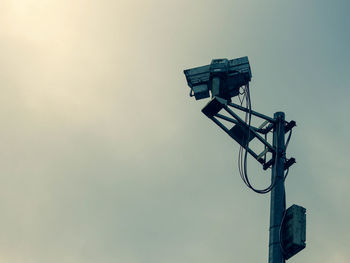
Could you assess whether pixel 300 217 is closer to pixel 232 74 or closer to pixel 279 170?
pixel 279 170

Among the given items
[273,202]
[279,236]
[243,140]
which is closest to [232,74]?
[243,140]

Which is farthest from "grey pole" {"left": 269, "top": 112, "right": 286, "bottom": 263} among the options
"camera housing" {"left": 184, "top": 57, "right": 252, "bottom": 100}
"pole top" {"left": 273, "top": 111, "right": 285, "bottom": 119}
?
"camera housing" {"left": 184, "top": 57, "right": 252, "bottom": 100}

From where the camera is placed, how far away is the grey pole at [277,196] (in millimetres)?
10555

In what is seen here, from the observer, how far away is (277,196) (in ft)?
37.3

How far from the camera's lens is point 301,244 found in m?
10.4

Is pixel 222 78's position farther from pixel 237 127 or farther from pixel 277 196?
pixel 277 196

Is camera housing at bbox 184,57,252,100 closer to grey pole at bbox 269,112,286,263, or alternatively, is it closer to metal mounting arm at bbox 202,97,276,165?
metal mounting arm at bbox 202,97,276,165

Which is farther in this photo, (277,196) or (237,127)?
(237,127)

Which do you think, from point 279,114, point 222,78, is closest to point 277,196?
point 279,114

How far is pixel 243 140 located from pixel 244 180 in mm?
1205

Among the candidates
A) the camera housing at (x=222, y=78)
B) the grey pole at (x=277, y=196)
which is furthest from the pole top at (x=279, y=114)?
the camera housing at (x=222, y=78)

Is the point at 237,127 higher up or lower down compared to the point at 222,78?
lower down

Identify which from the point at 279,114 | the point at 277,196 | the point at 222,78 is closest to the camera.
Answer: the point at 277,196

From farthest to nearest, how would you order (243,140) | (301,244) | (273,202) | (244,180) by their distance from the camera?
(243,140) < (244,180) < (273,202) < (301,244)
